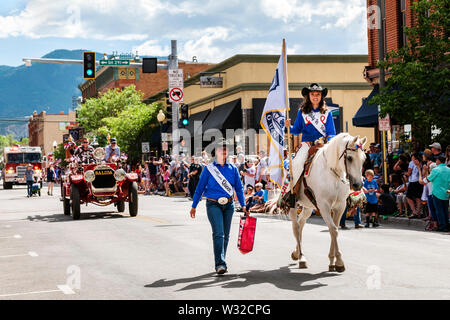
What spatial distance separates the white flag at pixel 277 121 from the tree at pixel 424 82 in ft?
27.9

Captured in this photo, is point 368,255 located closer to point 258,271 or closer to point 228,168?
point 258,271

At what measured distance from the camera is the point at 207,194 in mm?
9539

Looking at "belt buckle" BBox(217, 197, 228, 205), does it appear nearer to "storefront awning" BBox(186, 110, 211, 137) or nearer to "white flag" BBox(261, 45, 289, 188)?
"white flag" BBox(261, 45, 289, 188)

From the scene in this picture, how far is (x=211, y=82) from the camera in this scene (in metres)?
41.6

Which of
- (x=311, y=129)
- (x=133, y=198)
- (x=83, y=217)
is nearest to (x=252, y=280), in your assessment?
(x=311, y=129)

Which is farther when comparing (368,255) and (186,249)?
(186,249)

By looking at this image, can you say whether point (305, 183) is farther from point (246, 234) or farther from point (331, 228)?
point (246, 234)

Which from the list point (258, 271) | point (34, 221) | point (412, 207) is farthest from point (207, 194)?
point (34, 221)

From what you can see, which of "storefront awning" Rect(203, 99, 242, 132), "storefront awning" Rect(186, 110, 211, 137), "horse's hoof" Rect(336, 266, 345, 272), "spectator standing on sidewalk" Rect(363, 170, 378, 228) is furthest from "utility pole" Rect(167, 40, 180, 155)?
"horse's hoof" Rect(336, 266, 345, 272)

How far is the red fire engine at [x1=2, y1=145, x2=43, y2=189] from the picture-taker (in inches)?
2191

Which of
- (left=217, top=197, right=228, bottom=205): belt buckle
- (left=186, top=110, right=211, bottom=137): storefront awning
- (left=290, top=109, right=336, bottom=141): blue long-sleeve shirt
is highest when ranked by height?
(left=186, top=110, right=211, bottom=137): storefront awning

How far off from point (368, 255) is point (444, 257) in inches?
48.5

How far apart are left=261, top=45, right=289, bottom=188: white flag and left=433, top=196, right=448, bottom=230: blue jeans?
20.8 ft

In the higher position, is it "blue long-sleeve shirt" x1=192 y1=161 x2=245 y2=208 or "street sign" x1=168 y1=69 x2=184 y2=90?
"street sign" x1=168 y1=69 x2=184 y2=90
